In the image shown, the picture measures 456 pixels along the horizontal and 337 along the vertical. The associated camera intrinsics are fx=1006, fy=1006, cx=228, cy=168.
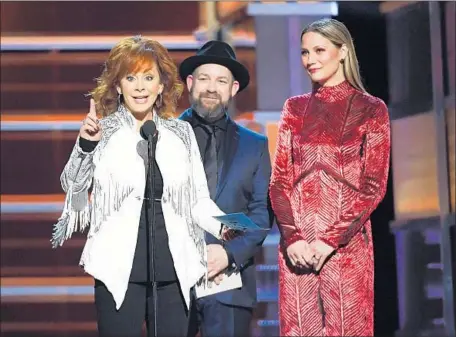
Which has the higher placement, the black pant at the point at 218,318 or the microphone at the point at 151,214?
the microphone at the point at 151,214

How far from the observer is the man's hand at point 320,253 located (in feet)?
11.3

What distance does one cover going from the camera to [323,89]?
11.8 feet

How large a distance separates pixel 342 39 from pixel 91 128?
3.32 ft

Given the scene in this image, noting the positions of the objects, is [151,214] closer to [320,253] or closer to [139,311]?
[139,311]

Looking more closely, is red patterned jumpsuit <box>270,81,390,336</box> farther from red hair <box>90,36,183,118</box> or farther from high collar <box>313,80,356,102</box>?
red hair <box>90,36,183,118</box>

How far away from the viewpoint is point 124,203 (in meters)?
3.19

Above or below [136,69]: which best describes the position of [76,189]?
below

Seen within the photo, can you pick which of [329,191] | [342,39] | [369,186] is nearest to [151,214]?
[329,191]

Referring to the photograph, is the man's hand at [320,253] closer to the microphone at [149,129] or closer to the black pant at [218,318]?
the black pant at [218,318]

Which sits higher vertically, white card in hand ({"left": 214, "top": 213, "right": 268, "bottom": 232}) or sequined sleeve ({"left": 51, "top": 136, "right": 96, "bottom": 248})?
sequined sleeve ({"left": 51, "top": 136, "right": 96, "bottom": 248})

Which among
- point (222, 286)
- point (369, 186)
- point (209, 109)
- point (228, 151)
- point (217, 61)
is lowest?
point (222, 286)

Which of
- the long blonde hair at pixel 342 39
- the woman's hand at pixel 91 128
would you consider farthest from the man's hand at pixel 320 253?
the woman's hand at pixel 91 128

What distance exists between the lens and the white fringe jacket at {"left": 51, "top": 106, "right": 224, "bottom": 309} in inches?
123

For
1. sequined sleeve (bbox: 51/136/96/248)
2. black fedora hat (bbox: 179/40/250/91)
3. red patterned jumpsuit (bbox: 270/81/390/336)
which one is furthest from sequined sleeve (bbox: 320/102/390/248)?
sequined sleeve (bbox: 51/136/96/248)
